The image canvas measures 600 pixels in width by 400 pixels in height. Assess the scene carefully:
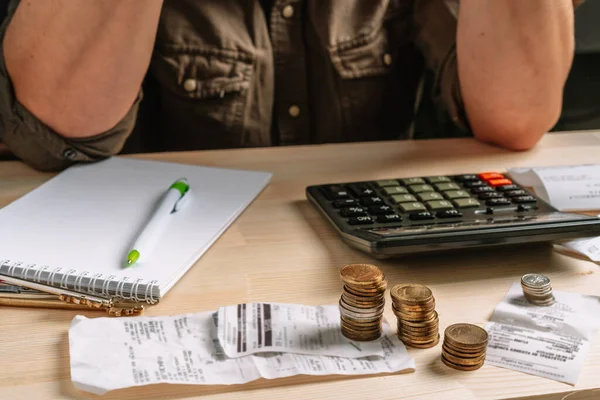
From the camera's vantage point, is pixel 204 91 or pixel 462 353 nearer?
pixel 462 353

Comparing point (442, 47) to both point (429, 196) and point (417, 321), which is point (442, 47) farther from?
point (417, 321)

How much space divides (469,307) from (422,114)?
72 cm

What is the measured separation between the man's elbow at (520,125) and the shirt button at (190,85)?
0.39 m

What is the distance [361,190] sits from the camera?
0.72 m

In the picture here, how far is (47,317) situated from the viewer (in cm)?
54

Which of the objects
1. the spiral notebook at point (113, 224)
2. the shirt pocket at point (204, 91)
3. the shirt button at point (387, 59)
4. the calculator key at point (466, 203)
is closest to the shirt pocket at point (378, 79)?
the shirt button at point (387, 59)

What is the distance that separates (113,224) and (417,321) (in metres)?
0.31

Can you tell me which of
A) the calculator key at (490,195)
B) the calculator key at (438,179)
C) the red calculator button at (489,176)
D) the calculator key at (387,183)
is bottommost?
the calculator key at (387,183)

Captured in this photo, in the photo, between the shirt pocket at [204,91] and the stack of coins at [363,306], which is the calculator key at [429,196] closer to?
the stack of coins at [363,306]

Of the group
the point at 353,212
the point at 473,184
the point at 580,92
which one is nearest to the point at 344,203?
the point at 353,212

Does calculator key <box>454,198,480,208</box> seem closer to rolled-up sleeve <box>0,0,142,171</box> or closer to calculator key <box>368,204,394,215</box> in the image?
calculator key <box>368,204,394,215</box>

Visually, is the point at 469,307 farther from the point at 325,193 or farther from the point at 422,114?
the point at 422,114

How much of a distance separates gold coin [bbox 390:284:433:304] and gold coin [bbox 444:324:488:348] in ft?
0.09

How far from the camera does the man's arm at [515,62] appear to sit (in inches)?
35.1
